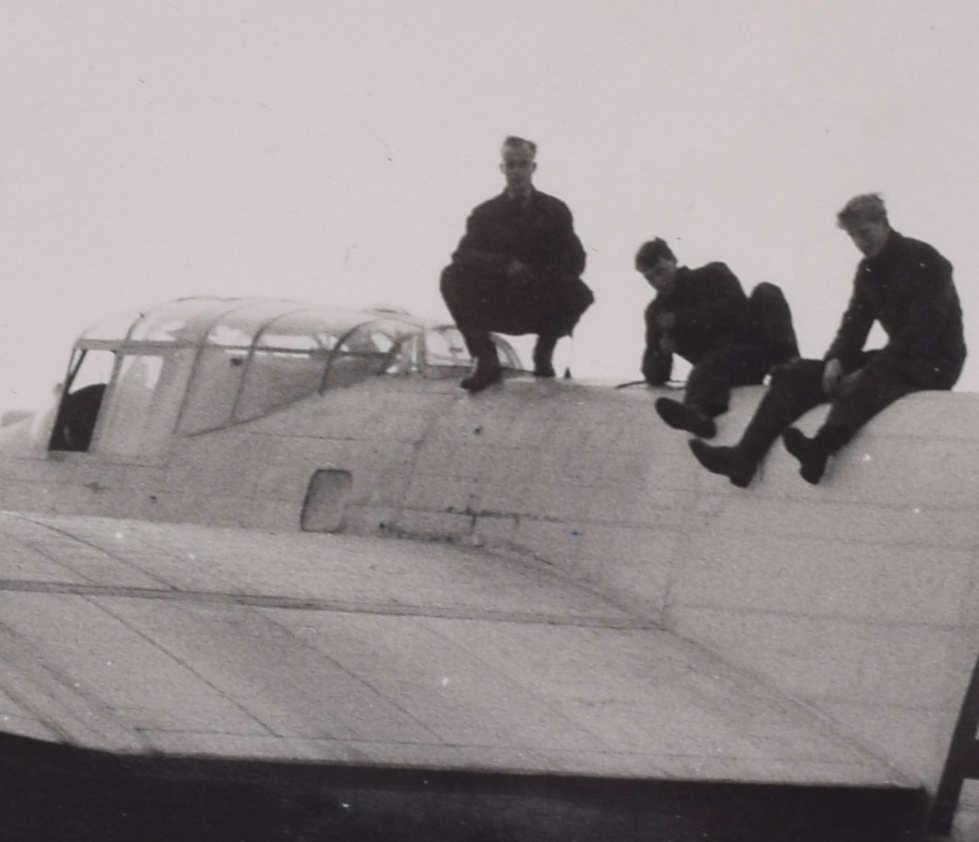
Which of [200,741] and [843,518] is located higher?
[843,518]

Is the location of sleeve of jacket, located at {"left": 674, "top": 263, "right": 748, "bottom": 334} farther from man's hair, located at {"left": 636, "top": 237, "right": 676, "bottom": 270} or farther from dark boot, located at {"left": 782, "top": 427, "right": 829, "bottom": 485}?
dark boot, located at {"left": 782, "top": 427, "right": 829, "bottom": 485}

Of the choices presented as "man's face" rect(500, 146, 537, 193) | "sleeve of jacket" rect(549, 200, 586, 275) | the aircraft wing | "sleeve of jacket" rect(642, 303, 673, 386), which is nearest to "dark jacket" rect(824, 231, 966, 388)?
the aircraft wing

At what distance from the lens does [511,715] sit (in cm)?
870

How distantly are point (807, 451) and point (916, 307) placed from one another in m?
0.80

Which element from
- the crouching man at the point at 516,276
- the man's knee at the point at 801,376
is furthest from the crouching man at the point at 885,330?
the crouching man at the point at 516,276

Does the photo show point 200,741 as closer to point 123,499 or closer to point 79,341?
point 123,499

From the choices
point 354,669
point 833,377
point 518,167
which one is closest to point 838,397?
point 833,377

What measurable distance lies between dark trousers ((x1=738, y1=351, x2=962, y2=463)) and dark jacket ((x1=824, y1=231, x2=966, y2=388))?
0.05ft

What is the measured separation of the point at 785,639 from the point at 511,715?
1.77m

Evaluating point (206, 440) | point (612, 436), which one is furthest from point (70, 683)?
point (206, 440)

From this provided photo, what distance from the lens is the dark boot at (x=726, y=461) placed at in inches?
418

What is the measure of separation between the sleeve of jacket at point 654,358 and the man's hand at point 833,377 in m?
1.65

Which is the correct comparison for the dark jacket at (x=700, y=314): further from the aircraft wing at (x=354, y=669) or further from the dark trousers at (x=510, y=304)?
the aircraft wing at (x=354, y=669)

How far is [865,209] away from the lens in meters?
10.1
